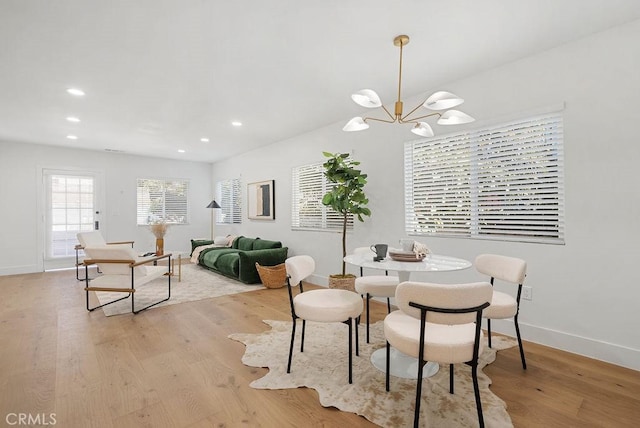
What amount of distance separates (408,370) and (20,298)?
5299mm

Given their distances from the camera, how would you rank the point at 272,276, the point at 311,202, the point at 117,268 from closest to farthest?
1. the point at 117,268
2. the point at 272,276
3. the point at 311,202

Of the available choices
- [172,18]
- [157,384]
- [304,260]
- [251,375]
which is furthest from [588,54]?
[157,384]

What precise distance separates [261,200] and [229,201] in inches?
66.1

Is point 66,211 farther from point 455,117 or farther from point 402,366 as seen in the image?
point 455,117

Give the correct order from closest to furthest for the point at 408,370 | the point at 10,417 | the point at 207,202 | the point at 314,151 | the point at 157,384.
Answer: the point at 10,417, the point at 157,384, the point at 408,370, the point at 314,151, the point at 207,202

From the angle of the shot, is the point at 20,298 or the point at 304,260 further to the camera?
the point at 20,298

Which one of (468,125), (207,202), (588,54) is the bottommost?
(207,202)

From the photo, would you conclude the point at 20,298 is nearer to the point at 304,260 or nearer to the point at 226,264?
the point at 226,264

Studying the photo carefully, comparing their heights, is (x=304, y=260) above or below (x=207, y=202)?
below

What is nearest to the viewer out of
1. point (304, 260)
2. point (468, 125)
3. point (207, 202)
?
point (304, 260)

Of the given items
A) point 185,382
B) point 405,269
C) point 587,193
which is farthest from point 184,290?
point 587,193

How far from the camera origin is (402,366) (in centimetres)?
233

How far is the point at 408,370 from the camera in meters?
2.27

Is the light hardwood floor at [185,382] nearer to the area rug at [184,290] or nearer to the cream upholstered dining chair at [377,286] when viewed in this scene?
the area rug at [184,290]
